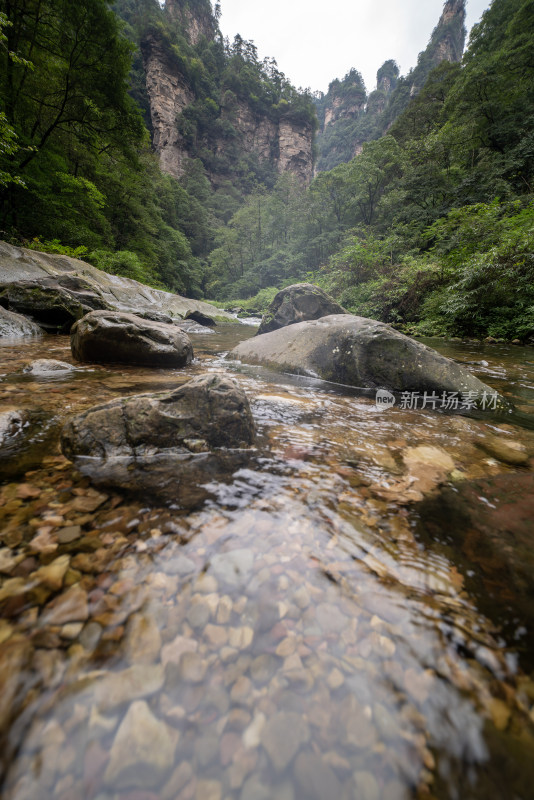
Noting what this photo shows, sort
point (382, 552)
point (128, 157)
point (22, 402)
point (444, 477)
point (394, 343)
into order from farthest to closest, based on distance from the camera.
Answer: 1. point (128, 157)
2. point (394, 343)
3. point (22, 402)
4. point (444, 477)
5. point (382, 552)

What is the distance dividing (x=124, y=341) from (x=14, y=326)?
3.19m

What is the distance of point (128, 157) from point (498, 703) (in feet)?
57.2

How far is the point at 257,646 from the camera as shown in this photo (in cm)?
96

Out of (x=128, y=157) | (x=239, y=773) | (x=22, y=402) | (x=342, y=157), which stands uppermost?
(x=342, y=157)

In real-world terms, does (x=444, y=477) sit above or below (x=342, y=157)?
below

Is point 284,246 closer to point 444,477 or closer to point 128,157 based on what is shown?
point 128,157

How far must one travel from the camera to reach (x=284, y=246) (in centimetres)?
3353

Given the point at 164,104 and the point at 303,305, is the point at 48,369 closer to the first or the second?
the point at 303,305

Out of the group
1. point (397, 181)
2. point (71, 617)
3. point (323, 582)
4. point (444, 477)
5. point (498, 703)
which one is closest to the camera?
point (498, 703)

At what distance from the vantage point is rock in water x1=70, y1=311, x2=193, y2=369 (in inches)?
163

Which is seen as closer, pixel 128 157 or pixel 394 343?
pixel 394 343

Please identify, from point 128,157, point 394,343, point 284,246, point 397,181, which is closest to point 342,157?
point 284,246

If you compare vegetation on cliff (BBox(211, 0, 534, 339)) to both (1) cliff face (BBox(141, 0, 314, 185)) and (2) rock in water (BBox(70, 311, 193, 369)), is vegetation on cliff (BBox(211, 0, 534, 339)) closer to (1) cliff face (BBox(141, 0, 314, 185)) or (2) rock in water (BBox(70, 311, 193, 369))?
(2) rock in water (BBox(70, 311, 193, 369))

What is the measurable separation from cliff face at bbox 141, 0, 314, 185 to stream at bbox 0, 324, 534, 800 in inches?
2159
